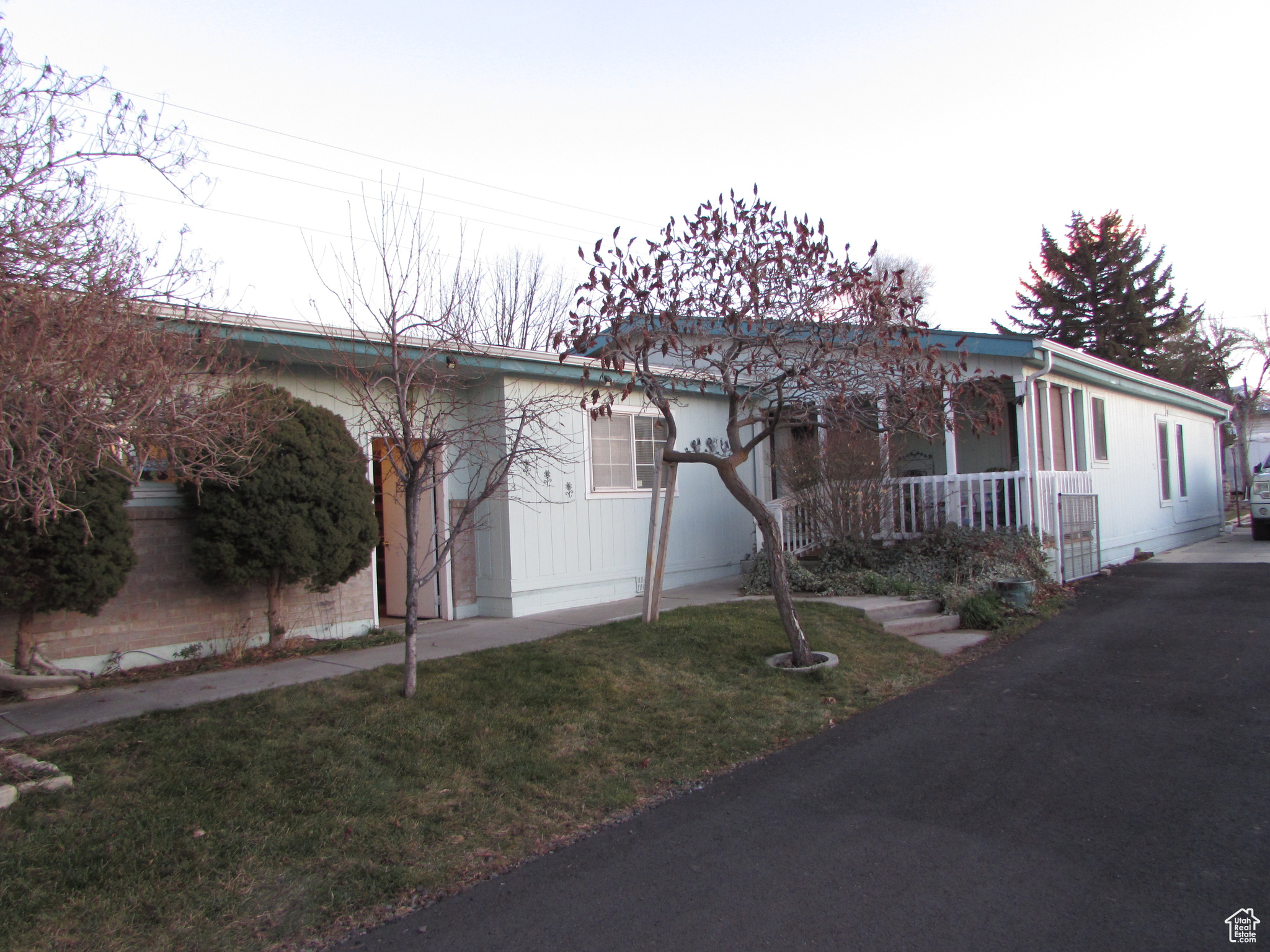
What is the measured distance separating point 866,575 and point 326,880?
8.27 m

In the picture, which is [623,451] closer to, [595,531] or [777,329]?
[595,531]

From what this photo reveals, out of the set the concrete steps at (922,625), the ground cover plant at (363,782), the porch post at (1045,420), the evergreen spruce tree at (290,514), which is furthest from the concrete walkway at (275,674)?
the porch post at (1045,420)

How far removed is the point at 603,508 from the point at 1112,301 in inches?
1230

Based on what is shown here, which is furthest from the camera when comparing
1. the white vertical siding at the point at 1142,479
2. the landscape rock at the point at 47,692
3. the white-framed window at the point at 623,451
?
the white vertical siding at the point at 1142,479

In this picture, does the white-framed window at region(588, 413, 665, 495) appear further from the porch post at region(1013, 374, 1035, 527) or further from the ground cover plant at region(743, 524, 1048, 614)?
the porch post at region(1013, 374, 1035, 527)

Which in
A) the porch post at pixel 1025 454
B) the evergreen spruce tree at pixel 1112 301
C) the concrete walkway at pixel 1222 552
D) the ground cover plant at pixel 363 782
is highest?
the evergreen spruce tree at pixel 1112 301

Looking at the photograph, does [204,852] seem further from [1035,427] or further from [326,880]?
[1035,427]

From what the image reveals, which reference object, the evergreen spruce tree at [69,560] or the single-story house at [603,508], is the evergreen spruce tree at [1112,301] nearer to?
the single-story house at [603,508]

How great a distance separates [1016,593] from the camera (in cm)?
1001

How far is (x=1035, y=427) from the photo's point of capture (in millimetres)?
12125

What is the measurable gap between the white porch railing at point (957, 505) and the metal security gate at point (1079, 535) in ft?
0.57

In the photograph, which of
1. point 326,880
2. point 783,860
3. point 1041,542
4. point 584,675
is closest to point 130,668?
point 584,675

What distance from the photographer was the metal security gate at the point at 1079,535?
1217cm

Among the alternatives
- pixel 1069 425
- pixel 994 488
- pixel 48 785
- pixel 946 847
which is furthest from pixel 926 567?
pixel 48 785
